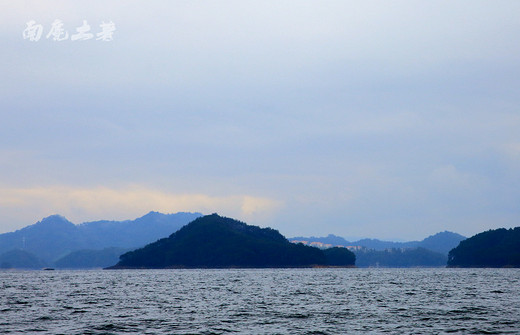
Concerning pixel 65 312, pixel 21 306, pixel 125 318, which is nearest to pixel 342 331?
pixel 125 318

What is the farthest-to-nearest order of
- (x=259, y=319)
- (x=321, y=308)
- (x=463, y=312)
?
(x=321, y=308), (x=463, y=312), (x=259, y=319)

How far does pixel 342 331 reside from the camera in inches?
2217

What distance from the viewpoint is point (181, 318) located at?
2638 inches

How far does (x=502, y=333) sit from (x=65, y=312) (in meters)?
52.3

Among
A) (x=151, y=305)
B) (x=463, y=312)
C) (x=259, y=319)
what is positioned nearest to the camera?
(x=259, y=319)

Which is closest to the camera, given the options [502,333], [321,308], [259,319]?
[502,333]

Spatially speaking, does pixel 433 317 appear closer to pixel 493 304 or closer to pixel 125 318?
pixel 493 304

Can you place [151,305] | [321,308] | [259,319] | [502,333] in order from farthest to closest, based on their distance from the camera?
[151,305] < [321,308] < [259,319] < [502,333]

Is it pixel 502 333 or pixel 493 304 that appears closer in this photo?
pixel 502 333

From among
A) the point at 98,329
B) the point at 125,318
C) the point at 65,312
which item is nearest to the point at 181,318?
the point at 125,318

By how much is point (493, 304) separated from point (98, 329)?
188 feet

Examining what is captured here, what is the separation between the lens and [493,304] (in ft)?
276

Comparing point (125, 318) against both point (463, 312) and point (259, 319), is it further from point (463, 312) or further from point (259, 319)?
point (463, 312)

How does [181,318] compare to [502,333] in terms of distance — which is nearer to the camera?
[502,333]
